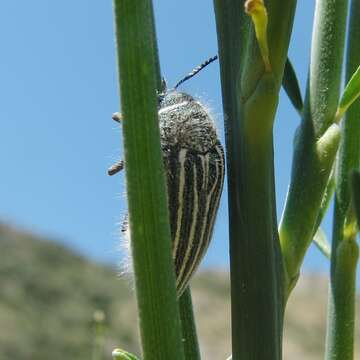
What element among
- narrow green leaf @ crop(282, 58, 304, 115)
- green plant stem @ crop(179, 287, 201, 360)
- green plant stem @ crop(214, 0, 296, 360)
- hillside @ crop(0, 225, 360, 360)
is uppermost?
hillside @ crop(0, 225, 360, 360)

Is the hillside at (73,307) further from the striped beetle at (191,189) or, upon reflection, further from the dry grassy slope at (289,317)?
the striped beetle at (191,189)

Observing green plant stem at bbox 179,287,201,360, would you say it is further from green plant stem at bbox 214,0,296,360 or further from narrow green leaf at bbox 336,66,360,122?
narrow green leaf at bbox 336,66,360,122

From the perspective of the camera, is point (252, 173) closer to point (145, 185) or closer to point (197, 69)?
point (145, 185)

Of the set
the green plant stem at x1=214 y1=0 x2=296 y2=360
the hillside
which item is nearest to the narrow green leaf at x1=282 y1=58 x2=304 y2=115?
the green plant stem at x1=214 y1=0 x2=296 y2=360

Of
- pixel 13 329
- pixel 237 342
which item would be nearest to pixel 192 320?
pixel 237 342

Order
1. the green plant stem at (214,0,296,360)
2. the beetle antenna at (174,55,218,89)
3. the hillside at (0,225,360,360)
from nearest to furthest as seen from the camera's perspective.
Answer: the green plant stem at (214,0,296,360) < the beetle antenna at (174,55,218,89) < the hillside at (0,225,360,360)

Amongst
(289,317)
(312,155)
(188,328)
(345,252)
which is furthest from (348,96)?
(289,317)
